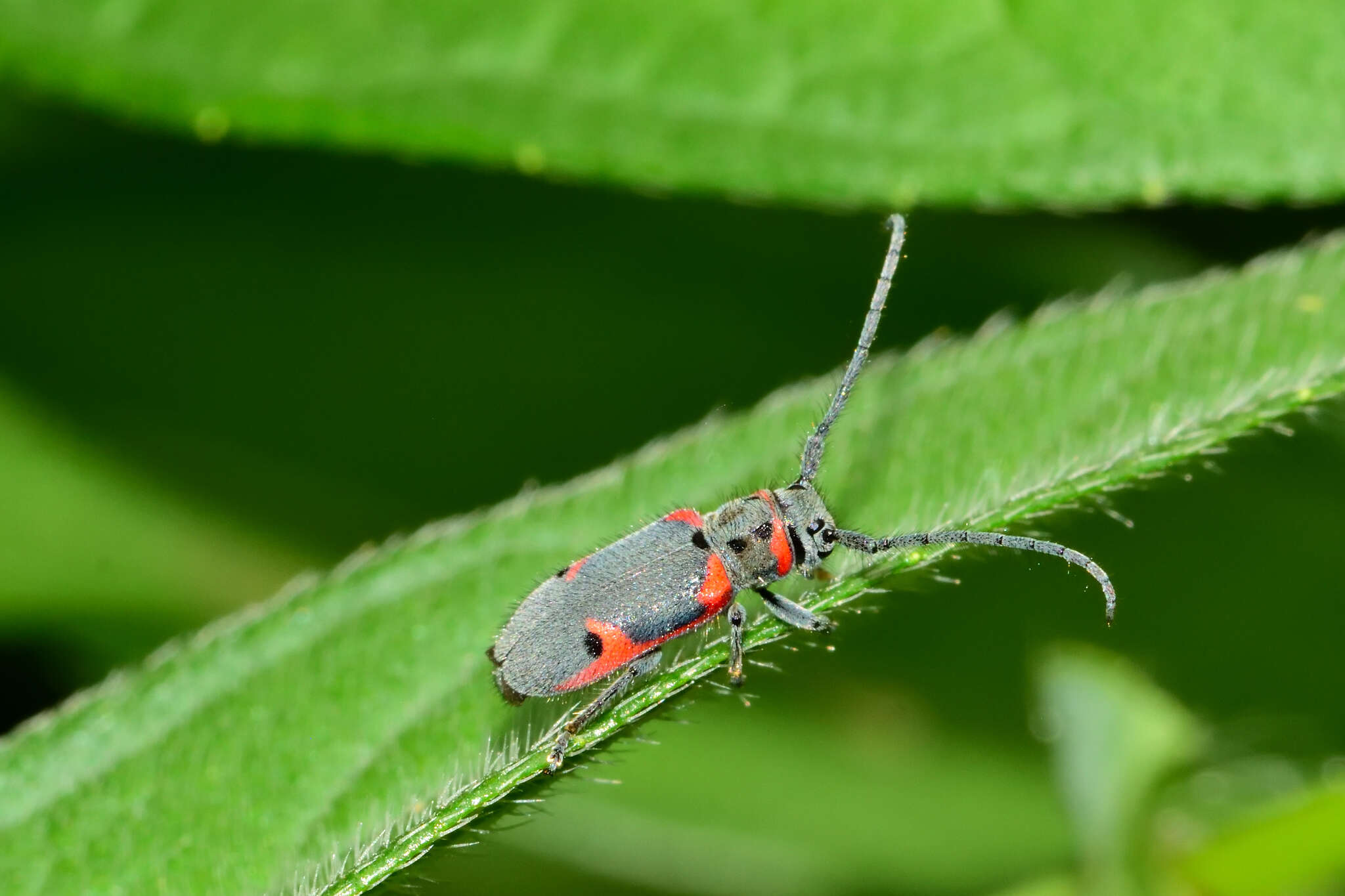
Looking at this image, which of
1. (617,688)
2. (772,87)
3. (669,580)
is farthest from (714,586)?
(772,87)

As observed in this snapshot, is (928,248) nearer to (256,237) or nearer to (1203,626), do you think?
(1203,626)

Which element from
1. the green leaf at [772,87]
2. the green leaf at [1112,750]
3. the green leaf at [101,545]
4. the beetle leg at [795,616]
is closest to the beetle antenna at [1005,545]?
the beetle leg at [795,616]

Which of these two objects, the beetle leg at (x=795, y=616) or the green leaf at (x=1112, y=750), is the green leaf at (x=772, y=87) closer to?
the beetle leg at (x=795, y=616)

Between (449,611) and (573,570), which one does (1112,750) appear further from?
(449,611)

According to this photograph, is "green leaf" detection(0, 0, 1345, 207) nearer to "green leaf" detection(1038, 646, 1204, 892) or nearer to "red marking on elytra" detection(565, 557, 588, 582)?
"red marking on elytra" detection(565, 557, 588, 582)

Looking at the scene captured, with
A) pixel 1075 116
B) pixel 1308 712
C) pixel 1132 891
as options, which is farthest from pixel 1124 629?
pixel 1075 116

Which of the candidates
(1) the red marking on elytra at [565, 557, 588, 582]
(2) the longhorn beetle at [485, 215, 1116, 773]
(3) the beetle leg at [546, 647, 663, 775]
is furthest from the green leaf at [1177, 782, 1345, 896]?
(1) the red marking on elytra at [565, 557, 588, 582]
